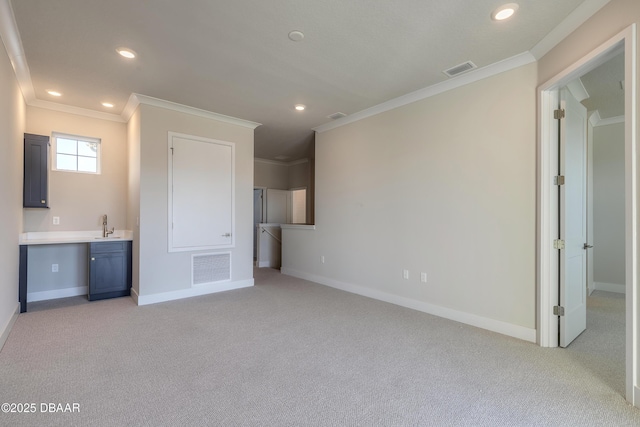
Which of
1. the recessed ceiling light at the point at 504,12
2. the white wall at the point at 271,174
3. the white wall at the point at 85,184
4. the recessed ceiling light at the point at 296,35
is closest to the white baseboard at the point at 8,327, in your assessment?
the white wall at the point at 85,184

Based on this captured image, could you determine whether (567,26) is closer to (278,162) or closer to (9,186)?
(9,186)

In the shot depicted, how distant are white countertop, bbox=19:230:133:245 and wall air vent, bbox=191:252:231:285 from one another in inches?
41.9

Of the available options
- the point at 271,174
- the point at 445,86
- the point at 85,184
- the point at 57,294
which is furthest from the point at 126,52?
the point at 271,174

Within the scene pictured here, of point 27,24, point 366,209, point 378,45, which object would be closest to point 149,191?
point 27,24

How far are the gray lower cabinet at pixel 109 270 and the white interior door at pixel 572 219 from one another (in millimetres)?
5475

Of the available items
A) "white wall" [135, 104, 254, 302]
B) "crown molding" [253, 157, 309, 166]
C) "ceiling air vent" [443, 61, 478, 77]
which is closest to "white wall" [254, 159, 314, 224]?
"crown molding" [253, 157, 309, 166]

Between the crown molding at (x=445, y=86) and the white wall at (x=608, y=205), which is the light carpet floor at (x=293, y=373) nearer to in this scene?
the crown molding at (x=445, y=86)

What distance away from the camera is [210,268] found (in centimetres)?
481

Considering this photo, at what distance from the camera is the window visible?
4551 millimetres

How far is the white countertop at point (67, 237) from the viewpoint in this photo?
159 inches

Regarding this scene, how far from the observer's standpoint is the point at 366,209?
468cm

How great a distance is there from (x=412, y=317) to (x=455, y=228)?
120cm

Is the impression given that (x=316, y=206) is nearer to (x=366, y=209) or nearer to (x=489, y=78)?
(x=366, y=209)

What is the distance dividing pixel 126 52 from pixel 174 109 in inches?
57.3
